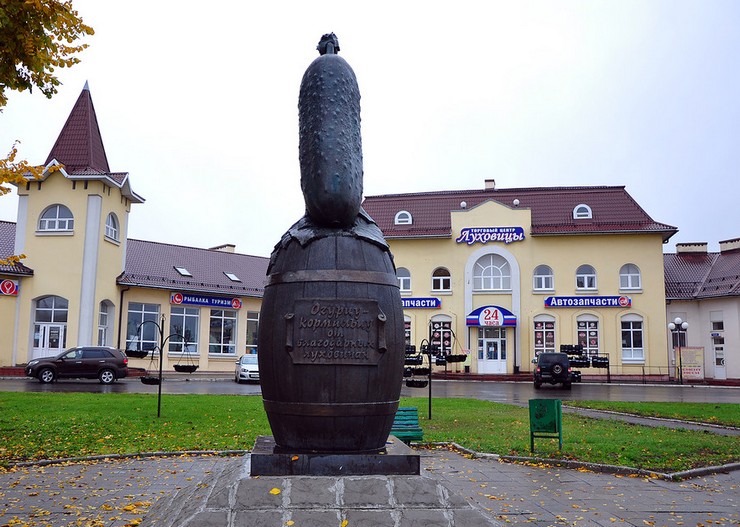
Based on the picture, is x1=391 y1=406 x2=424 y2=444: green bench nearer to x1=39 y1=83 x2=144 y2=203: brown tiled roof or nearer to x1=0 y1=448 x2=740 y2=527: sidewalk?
x1=0 y1=448 x2=740 y2=527: sidewalk

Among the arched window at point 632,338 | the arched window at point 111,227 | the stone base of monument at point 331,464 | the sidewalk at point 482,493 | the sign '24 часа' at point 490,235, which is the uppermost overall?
the sign '24 часа' at point 490,235

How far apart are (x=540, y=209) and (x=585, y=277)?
539 centimetres

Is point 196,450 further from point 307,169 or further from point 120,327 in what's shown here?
point 120,327

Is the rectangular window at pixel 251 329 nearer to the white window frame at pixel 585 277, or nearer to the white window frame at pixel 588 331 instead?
the white window frame at pixel 588 331

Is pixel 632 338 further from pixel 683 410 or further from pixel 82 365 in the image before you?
pixel 82 365

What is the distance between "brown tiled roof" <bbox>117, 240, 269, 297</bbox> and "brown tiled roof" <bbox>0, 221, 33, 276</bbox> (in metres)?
5.08

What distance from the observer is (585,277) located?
43.6 m

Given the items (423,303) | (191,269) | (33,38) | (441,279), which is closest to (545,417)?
(33,38)

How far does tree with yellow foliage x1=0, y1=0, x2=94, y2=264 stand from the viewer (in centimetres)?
936

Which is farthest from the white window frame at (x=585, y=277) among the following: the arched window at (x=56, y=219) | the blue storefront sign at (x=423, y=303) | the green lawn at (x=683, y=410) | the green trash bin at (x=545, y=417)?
the green trash bin at (x=545, y=417)

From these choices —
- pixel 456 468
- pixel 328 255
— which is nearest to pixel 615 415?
pixel 456 468

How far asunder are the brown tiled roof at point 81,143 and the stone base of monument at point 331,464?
3309 cm

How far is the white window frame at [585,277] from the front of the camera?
142ft

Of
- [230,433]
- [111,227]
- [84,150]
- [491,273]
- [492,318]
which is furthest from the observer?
[491,273]
